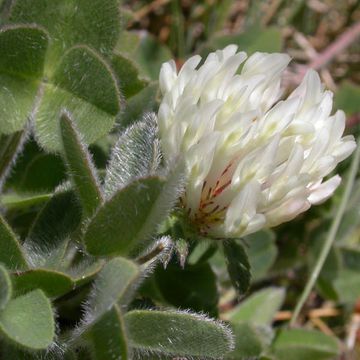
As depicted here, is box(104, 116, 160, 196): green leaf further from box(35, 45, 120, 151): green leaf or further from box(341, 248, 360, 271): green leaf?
box(341, 248, 360, 271): green leaf

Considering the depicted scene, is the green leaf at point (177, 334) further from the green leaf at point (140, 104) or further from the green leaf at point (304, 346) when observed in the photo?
the green leaf at point (304, 346)

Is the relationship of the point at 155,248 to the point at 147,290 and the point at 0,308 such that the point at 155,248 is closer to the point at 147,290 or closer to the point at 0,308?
the point at 0,308

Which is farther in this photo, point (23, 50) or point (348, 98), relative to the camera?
point (348, 98)

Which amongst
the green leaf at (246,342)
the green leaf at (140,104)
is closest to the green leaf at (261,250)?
the green leaf at (246,342)

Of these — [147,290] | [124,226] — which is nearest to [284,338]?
[147,290]

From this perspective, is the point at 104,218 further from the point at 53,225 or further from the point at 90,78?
the point at 90,78

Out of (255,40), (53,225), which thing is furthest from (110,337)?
(255,40)
